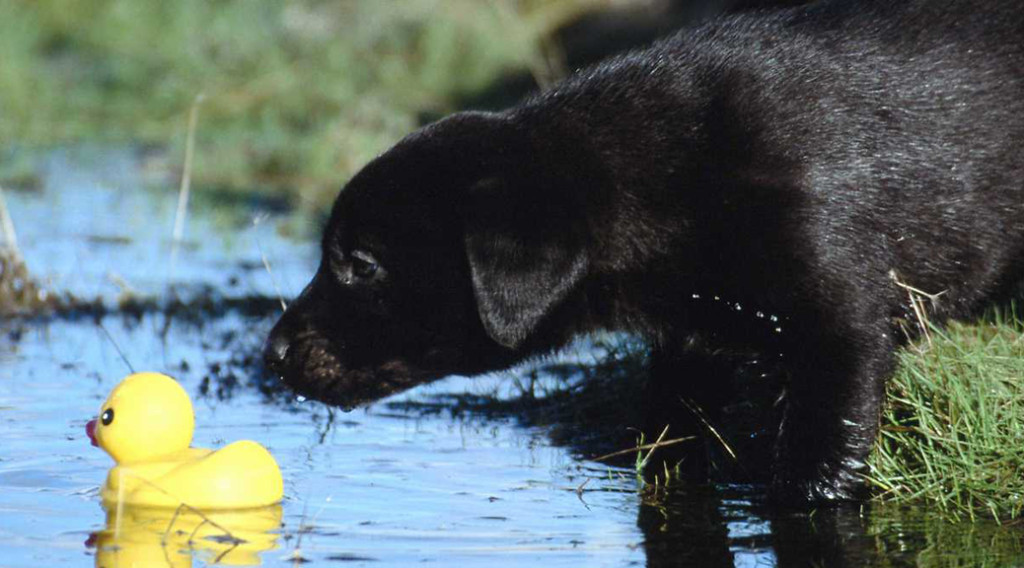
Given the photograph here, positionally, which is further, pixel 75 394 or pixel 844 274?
pixel 75 394

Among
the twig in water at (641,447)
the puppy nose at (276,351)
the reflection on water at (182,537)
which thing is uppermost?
the puppy nose at (276,351)

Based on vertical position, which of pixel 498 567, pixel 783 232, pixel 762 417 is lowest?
pixel 498 567

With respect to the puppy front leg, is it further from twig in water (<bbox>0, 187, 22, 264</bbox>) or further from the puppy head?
twig in water (<bbox>0, 187, 22, 264</bbox>)

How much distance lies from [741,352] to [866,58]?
97cm

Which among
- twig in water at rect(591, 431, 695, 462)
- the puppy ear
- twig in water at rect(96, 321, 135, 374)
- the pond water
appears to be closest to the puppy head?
the puppy ear

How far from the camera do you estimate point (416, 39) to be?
567 inches

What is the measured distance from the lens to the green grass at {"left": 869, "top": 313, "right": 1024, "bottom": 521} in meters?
4.93

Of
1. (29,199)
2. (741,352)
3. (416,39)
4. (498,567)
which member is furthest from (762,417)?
(416,39)

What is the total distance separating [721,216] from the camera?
5.07 meters

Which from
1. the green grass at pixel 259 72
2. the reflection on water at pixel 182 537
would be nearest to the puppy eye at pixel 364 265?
the reflection on water at pixel 182 537

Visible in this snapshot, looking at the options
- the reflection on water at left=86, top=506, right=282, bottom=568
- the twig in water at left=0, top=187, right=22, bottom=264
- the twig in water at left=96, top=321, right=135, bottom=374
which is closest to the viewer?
the reflection on water at left=86, top=506, right=282, bottom=568

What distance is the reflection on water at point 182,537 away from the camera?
14.2 feet

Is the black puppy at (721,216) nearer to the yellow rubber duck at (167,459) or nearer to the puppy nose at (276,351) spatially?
the puppy nose at (276,351)

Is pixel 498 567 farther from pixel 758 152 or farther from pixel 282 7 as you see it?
pixel 282 7
